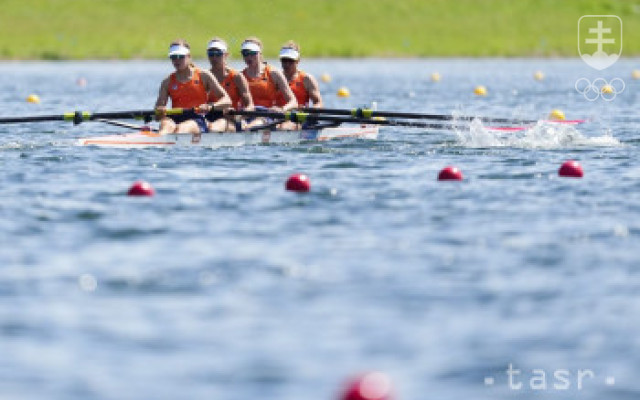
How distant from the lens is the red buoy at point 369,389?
674 centimetres

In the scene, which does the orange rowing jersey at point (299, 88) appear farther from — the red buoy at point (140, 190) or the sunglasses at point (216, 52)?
the red buoy at point (140, 190)

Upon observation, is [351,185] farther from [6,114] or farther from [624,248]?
[6,114]

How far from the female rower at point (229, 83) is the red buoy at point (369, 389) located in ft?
42.9

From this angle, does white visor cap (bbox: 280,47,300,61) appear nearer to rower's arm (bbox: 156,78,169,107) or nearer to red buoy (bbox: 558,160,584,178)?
rower's arm (bbox: 156,78,169,107)

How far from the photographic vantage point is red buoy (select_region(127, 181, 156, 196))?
14.2m

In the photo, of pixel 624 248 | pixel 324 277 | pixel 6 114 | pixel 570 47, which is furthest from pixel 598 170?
pixel 570 47

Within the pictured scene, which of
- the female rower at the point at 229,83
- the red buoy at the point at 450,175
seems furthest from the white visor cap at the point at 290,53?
the red buoy at the point at 450,175

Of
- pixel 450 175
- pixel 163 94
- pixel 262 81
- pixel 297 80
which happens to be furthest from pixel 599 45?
pixel 450 175

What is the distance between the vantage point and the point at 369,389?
22.2 ft

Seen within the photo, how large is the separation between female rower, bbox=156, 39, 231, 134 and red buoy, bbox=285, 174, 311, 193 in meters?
4.92

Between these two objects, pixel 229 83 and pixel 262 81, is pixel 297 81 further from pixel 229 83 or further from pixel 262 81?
pixel 229 83

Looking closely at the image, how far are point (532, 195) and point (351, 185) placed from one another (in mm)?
2029

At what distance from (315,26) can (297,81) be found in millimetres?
59913
